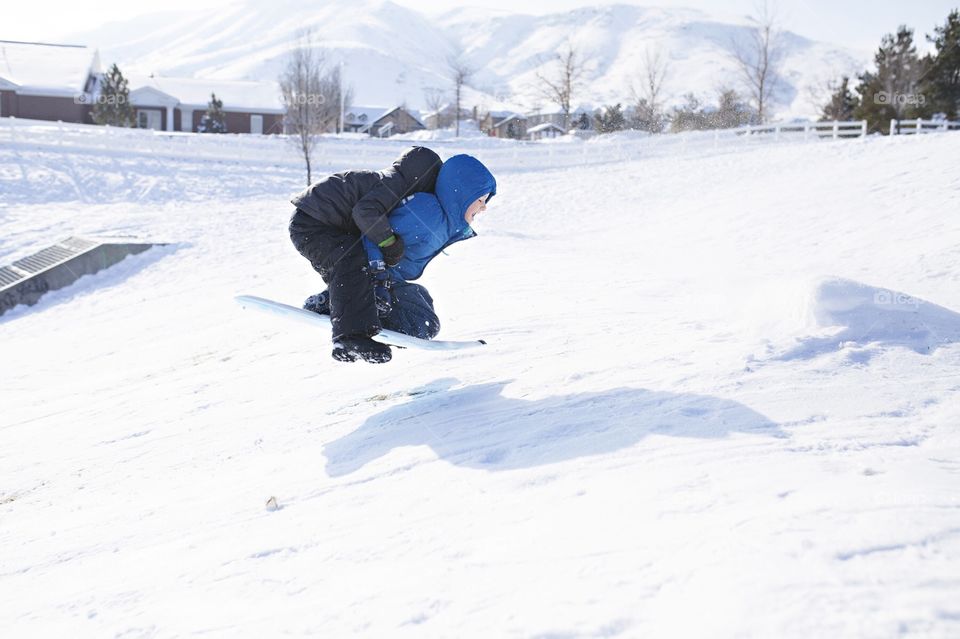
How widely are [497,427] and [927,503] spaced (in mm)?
2001

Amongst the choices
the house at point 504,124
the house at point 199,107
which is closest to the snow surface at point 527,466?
the house at point 199,107

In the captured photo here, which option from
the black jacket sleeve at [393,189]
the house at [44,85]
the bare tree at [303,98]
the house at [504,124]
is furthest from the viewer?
the house at [504,124]

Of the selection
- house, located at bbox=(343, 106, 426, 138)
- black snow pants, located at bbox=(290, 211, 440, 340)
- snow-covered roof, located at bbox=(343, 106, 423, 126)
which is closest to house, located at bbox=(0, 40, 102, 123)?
house, located at bbox=(343, 106, 426, 138)

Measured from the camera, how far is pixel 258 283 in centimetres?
1202

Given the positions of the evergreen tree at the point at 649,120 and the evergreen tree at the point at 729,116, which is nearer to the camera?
the evergreen tree at the point at 649,120

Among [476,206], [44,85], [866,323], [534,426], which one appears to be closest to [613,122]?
[44,85]

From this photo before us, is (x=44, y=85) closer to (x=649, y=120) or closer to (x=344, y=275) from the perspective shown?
(x=649, y=120)

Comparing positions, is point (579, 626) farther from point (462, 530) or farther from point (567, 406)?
point (567, 406)

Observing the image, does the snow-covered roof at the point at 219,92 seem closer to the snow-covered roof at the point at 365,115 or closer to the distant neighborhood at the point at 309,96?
the distant neighborhood at the point at 309,96

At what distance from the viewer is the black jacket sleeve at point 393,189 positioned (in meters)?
4.43

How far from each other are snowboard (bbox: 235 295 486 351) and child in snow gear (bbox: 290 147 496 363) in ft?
0.52

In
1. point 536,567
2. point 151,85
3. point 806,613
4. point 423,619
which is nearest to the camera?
point 806,613

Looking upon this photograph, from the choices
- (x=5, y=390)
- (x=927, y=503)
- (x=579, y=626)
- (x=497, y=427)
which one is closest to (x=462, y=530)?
(x=579, y=626)

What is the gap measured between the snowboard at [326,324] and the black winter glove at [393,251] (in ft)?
1.43
